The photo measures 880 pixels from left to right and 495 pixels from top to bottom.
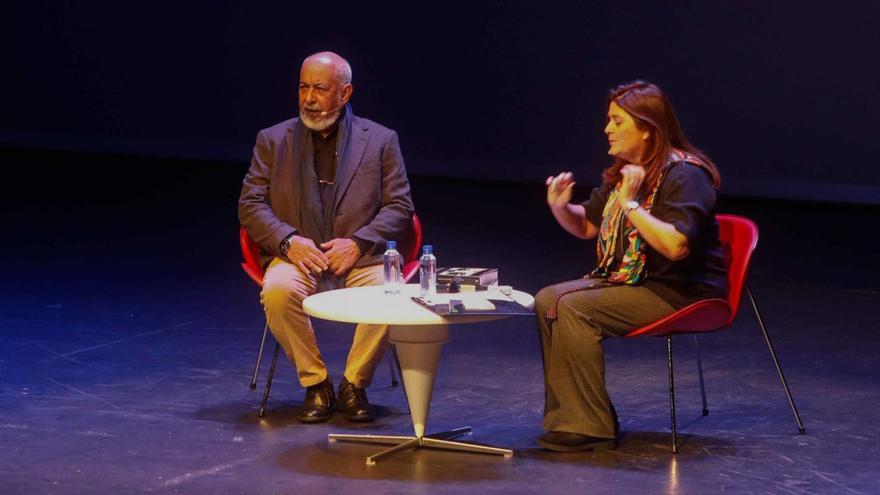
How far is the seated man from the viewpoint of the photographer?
499 centimetres

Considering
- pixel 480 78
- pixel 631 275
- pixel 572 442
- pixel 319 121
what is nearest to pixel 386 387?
pixel 319 121

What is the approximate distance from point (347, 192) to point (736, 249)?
1.42 meters

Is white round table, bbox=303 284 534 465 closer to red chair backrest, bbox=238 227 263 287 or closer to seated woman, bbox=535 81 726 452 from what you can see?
seated woman, bbox=535 81 726 452

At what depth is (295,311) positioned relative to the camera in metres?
4.92

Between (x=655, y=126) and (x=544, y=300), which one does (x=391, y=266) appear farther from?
(x=655, y=126)

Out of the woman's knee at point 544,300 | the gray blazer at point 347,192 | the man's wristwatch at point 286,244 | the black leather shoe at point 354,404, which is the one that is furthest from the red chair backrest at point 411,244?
the woman's knee at point 544,300

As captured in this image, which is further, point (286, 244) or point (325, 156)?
point (325, 156)

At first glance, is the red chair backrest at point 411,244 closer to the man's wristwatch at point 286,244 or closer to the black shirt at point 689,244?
the man's wristwatch at point 286,244

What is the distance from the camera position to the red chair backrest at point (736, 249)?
15.2ft

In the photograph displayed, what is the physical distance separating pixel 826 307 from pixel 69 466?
4059 millimetres

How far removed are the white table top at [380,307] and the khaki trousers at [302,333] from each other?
232mm

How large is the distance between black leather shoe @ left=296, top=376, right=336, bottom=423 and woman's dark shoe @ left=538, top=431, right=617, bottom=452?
822 mm

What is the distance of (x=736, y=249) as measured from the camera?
15.5 ft

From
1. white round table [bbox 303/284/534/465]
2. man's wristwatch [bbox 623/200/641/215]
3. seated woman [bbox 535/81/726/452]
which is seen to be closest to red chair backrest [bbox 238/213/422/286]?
white round table [bbox 303/284/534/465]
